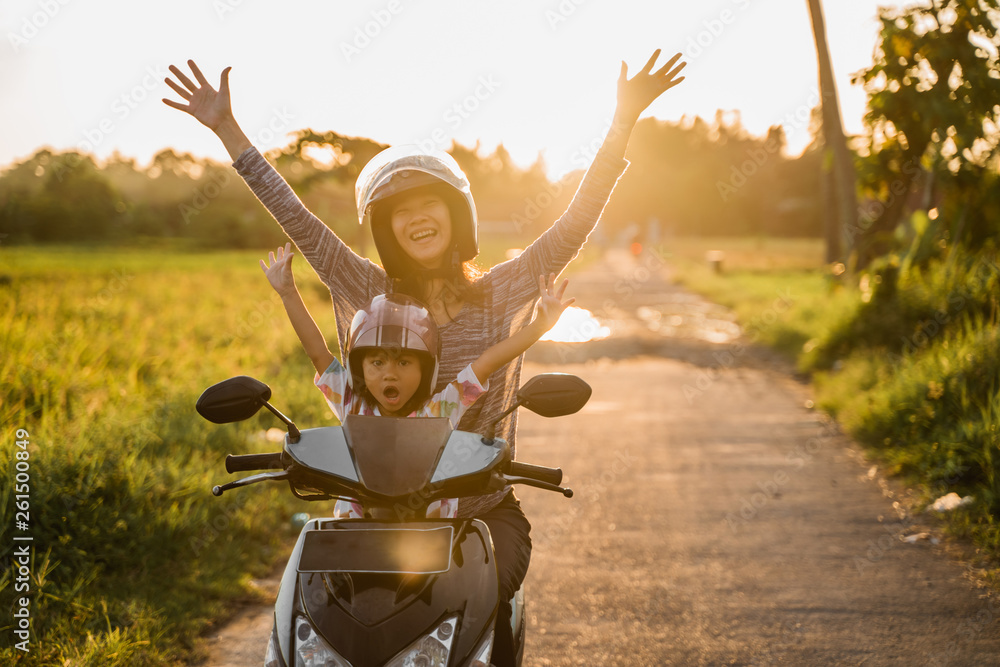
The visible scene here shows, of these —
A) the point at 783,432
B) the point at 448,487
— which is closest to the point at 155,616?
the point at 448,487

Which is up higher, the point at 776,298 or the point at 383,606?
the point at 383,606

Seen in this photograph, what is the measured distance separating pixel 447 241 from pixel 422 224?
0.11m

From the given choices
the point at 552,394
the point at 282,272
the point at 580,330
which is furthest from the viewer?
the point at 580,330

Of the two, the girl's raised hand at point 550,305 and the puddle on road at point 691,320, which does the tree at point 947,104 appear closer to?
the puddle on road at point 691,320

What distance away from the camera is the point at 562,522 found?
5172mm

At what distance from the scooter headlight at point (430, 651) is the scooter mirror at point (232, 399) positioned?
2.23ft

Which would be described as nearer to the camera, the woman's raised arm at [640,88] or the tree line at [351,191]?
the woman's raised arm at [640,88]

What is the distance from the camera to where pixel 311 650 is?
166 centimetres

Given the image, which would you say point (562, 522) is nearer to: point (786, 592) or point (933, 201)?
point (786, 592)

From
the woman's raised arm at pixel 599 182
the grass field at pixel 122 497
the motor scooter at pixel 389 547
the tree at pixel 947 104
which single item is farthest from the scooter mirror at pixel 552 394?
the tree at pixel 947 104

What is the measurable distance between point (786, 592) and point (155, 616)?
3.14m

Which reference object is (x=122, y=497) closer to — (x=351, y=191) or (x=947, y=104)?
(x=947, y=104)

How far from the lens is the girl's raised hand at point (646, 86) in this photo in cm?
244
